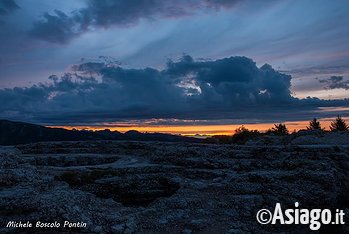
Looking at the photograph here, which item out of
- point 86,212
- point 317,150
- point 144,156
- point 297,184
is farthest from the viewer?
point 144,156

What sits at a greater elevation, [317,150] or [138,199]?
[317,150]

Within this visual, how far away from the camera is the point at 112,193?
22.0 metres

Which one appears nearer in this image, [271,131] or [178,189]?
[178,189]

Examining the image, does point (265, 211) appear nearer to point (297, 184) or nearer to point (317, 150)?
point (297, 184)

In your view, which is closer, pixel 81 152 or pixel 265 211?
pixel 265 211

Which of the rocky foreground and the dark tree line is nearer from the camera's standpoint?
the rocky foreground

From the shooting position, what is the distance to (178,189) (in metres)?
22.4

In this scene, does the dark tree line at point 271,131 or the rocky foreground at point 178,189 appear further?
the dark tree line at point 271,131

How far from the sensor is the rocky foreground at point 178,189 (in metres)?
18.2

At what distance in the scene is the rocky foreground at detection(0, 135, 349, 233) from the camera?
18203 mm

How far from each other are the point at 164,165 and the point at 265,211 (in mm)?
8647

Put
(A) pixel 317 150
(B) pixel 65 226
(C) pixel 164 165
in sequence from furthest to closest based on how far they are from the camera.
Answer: (A) pixel 317 150, (C) pixel 164 165, (B) pixel 65 226

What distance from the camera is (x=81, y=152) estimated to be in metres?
34.6

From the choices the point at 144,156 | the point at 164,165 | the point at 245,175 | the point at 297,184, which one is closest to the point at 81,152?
the point at 144,156
